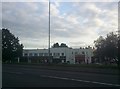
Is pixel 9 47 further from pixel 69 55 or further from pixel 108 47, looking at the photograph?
pixel 69 55

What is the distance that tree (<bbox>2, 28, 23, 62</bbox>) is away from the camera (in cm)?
6888

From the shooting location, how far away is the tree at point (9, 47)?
226 feet

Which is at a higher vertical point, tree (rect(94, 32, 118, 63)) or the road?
tree (rect(94, 32, 118, 63))

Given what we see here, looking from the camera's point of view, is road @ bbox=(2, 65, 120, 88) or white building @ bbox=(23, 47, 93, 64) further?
white building @ bbox=(23, 47, 93, 64)

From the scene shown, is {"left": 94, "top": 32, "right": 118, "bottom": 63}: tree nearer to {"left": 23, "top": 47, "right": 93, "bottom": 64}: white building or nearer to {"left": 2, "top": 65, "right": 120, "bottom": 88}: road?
{"left": 2, "top": 65, "right": 120, "bottom": 88}: road

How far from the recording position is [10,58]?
2763 inches

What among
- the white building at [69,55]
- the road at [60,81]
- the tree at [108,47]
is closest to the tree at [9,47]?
the tree at [108,47]

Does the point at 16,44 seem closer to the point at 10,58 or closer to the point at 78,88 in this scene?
the point at 10,58

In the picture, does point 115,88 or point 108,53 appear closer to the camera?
point 115,88

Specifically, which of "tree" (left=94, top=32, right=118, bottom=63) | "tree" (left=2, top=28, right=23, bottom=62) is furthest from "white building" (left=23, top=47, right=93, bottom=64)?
"tree" (left=94, top=32, right=118, bottom=63)

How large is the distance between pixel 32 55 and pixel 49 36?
304ft

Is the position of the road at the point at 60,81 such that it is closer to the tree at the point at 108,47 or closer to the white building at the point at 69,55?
the tree at the point at 108,47

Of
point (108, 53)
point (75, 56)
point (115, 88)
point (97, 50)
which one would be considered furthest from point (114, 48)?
point (75, 56)

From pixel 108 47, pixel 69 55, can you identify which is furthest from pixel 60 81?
pixel 69 55
